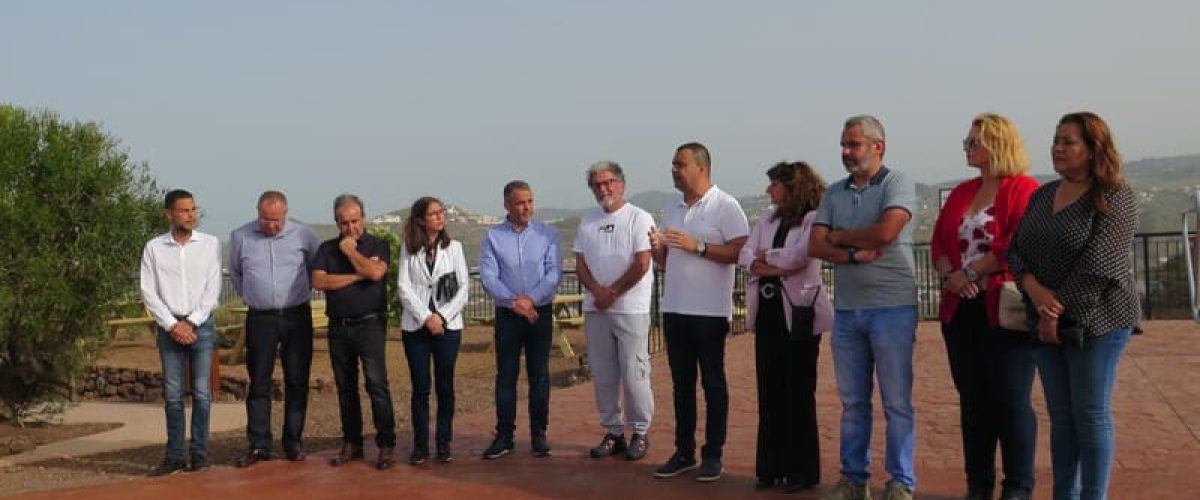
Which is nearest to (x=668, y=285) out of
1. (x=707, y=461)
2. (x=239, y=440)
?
(x=707, y=461)

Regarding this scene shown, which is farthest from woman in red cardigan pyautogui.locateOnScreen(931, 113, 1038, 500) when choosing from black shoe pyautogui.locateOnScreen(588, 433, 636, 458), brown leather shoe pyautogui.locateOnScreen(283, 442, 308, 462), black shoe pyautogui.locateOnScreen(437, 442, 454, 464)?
brown leather shoe pyautogui.locateOnScreen(283, 442, 308, 462)

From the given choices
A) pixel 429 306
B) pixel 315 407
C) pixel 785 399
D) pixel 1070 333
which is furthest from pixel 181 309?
pixel 1070 333

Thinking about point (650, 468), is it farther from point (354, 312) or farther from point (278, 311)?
point (278, 311)

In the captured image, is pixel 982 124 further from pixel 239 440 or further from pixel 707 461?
pixel 239 440

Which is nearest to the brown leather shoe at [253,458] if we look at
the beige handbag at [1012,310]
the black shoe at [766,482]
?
the black shoe at [766,482]

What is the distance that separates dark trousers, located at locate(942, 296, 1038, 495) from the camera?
5.26 m

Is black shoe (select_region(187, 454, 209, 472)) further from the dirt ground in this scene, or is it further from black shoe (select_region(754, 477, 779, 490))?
black shoe (select_region(754, 477, 779, 490))

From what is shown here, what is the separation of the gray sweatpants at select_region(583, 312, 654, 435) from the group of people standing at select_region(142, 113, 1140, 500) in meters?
0.01

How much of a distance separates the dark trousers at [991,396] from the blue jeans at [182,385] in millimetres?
4486

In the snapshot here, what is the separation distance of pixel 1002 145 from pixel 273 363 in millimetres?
4607

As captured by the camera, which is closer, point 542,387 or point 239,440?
point 542,387

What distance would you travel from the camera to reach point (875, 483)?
6156mm

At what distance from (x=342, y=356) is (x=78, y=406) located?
6.31 meters

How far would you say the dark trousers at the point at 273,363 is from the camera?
7.46m
